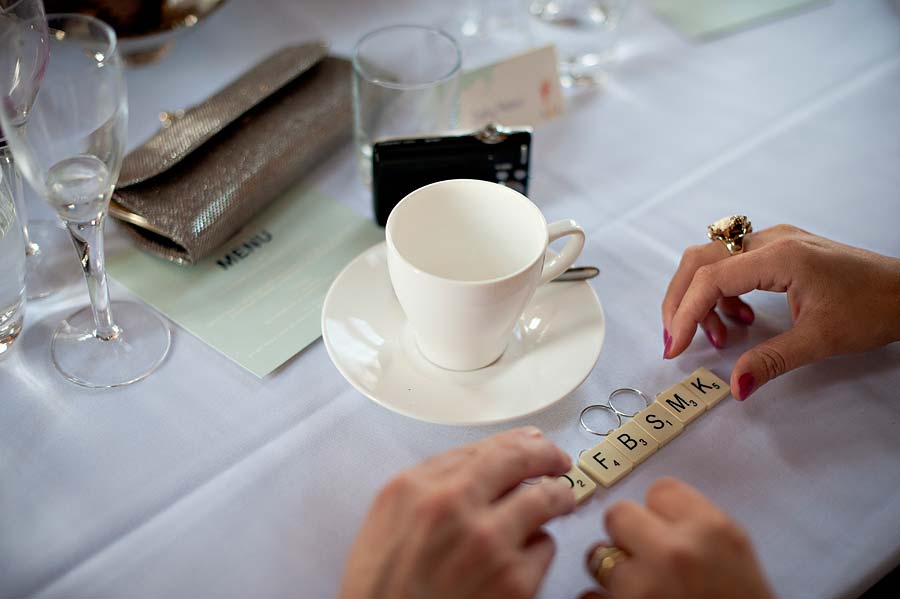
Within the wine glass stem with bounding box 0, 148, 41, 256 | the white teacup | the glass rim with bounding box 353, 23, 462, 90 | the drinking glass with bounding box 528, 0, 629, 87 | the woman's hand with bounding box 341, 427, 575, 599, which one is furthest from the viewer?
the drinking glass with bounding box 528, 0, 629, 87

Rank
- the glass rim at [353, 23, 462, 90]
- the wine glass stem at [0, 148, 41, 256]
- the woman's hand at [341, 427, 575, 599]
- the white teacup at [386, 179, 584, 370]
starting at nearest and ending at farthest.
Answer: the woman's hand at [341, 427, 575, 599] → the white teacup at [386, 179, 584, 370] → the wine glass stem at [0, 148, 41, 256] → the glass rim at [353, 23, 462, 90]

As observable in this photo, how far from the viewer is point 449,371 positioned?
599 mm

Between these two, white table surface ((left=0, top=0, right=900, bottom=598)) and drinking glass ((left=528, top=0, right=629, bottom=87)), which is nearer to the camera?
white table surface ((left=0, top=0, right=900, bottom=598))

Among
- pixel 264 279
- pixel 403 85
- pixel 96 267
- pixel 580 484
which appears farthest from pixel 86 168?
pixel 580 484

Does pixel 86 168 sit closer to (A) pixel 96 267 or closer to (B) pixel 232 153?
(A) pixel 96 267

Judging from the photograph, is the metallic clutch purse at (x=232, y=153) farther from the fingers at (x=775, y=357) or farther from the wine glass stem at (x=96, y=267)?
the fingers at (x=775, y=357)

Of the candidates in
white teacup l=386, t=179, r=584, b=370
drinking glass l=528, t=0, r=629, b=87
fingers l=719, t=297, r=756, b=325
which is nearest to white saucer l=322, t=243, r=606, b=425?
white teacup l=386, t=179, r=584, b=370

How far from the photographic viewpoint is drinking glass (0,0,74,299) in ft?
1.86

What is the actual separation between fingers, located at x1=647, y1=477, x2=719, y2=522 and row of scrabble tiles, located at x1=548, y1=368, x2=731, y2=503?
0.08 metres

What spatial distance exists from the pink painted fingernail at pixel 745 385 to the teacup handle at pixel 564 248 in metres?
0.15

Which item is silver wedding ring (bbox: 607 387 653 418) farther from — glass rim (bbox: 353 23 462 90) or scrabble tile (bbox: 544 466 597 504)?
glass rim (bbox: 353 23 462 90)

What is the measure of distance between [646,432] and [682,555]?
0.17m

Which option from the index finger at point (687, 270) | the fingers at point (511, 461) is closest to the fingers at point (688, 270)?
the index finger at point (687, 270)

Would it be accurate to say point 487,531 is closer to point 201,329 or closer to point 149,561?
point 149,561
